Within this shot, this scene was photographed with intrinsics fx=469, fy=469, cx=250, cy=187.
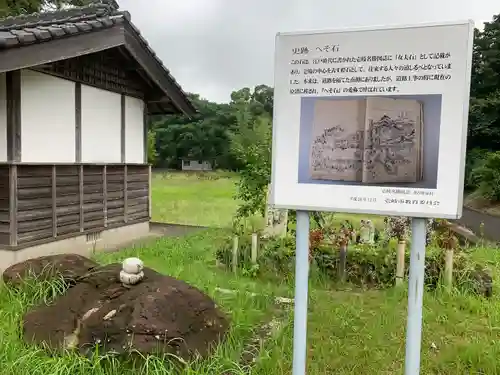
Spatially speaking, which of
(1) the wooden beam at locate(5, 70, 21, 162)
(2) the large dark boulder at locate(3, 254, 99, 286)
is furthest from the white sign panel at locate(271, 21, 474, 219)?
(1) the wooden beam at locate(5, 70, 21, 162)

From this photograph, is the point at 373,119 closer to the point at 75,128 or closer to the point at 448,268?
the point at 448,268

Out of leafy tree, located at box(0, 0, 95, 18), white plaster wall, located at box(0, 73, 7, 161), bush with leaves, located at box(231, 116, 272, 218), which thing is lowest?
bush with leaves, located at box(231, 116, 272, 218)

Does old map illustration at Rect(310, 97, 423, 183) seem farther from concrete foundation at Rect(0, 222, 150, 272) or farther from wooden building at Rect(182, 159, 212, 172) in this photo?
wooden building at Rect(182, 159, 212, 172)

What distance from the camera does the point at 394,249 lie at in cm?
593

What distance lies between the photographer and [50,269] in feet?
14.9

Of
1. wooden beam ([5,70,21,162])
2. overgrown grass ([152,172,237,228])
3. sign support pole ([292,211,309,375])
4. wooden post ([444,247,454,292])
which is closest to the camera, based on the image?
sign support pole ([292,211,309,375])

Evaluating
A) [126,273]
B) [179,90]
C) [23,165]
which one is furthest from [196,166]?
[126,273]

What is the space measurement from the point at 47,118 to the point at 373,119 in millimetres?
5668

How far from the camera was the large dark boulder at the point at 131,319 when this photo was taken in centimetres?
324

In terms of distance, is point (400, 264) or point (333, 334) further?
point (400, 264)

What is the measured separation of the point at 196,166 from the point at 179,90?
3432 cm

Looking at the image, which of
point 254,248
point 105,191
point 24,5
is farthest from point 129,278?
point 24,5

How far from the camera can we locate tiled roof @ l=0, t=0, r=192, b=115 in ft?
17.7

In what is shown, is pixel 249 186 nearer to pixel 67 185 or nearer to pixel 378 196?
pixel 67 185
